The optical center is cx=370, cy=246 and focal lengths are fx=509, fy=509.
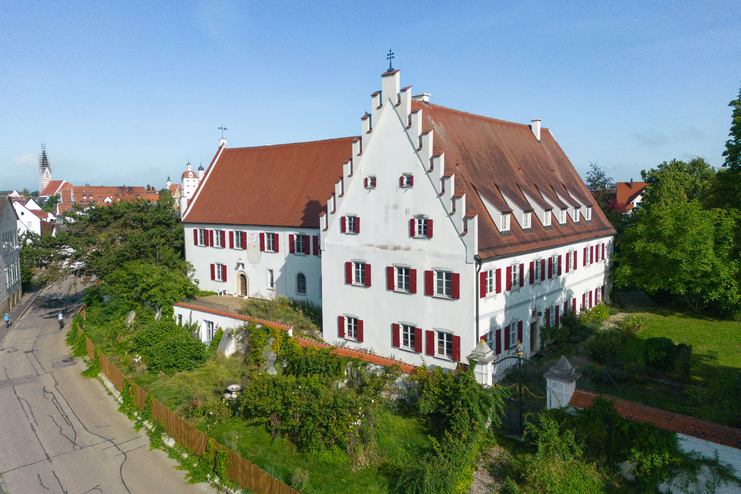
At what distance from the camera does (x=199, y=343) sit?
26.9m

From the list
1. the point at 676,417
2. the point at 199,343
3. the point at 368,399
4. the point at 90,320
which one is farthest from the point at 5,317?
the point at 676,417

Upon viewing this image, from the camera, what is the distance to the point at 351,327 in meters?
25.6

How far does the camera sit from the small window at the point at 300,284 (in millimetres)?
33031

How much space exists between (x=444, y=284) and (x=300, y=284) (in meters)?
13.6

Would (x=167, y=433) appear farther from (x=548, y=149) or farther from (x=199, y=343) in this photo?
(x=548, y=149)

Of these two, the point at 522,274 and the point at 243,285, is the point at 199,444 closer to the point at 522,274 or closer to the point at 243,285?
the point at 522,274

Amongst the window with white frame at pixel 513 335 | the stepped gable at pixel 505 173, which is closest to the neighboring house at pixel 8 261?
the stepped gable at pixel 505 173

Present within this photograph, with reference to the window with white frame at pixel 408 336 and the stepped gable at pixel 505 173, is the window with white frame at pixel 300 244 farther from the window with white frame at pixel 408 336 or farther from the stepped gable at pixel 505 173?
the stepped gable at pixel 505 173

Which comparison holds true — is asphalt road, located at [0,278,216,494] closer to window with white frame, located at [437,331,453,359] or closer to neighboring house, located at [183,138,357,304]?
window with white frame, located at [437,331,453,359]

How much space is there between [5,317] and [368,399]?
35.5m

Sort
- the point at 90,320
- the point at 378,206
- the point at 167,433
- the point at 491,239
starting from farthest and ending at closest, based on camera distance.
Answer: the point at 90,320
the point at 378,206
the point at 491,239
the point at 167,433

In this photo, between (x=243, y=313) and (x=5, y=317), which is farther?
(x=5, y=317)

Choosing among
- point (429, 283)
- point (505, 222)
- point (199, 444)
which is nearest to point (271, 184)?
point (429, 283)

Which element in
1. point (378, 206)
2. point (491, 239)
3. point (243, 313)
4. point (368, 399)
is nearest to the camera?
point (368, 399)
